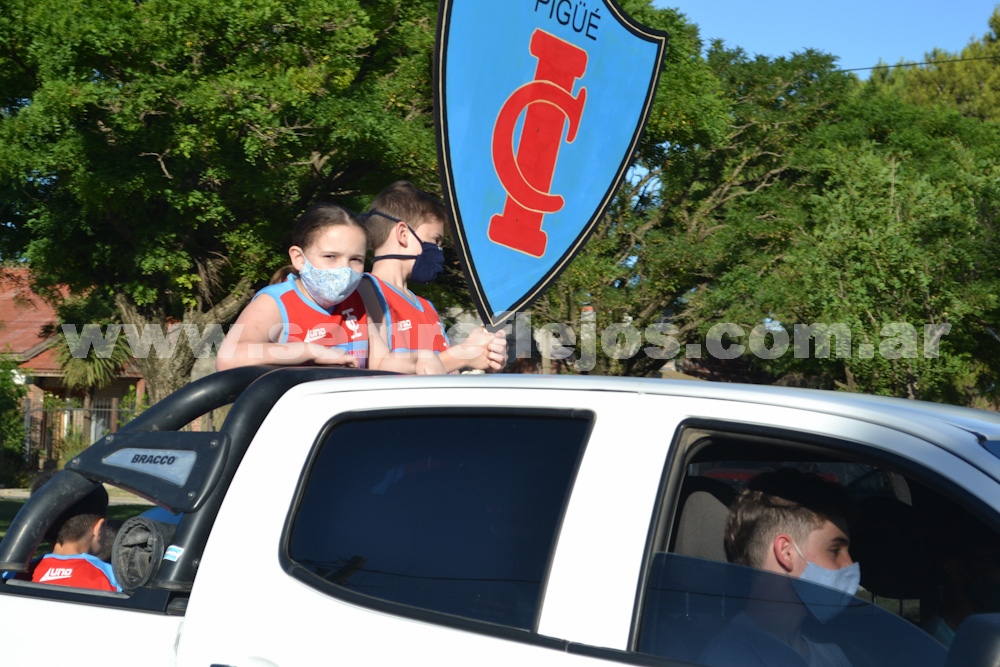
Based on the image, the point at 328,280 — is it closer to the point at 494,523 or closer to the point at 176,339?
the point at 494,523

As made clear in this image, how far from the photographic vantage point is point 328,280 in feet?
11.7

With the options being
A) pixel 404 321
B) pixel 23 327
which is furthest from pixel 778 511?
pixel 23 327

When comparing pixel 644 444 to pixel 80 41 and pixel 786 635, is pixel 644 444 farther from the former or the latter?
pixel 80 41

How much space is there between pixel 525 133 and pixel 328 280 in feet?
3.22

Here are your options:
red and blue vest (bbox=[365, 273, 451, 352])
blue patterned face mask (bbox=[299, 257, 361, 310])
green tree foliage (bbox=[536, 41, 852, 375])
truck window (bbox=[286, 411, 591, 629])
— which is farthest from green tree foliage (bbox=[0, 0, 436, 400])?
truck window (bbox=[286, 411, 591, 629])

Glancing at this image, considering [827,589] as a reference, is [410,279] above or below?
above

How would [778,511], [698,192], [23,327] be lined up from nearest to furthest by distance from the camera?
[778,511] < [698,192] < [23,327]

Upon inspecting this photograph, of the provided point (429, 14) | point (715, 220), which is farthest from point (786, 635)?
point (715, 220)

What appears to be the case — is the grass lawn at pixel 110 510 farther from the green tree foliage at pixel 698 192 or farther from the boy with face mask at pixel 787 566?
the boy with face mask at pixel 787 566

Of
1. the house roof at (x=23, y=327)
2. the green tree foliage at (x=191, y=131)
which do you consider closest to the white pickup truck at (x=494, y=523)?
the green tree foliage at (x=191, y=131)

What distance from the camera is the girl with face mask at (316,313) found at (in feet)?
11.0

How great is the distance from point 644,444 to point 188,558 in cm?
111

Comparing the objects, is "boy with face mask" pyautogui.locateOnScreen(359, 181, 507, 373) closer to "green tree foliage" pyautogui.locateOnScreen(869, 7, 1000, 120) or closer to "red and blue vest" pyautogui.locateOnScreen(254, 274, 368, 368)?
"red and blue vest" pyautogui.locateOnScreen(254, 274, 368, 368)

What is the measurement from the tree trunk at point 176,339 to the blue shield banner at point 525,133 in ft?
38.6
